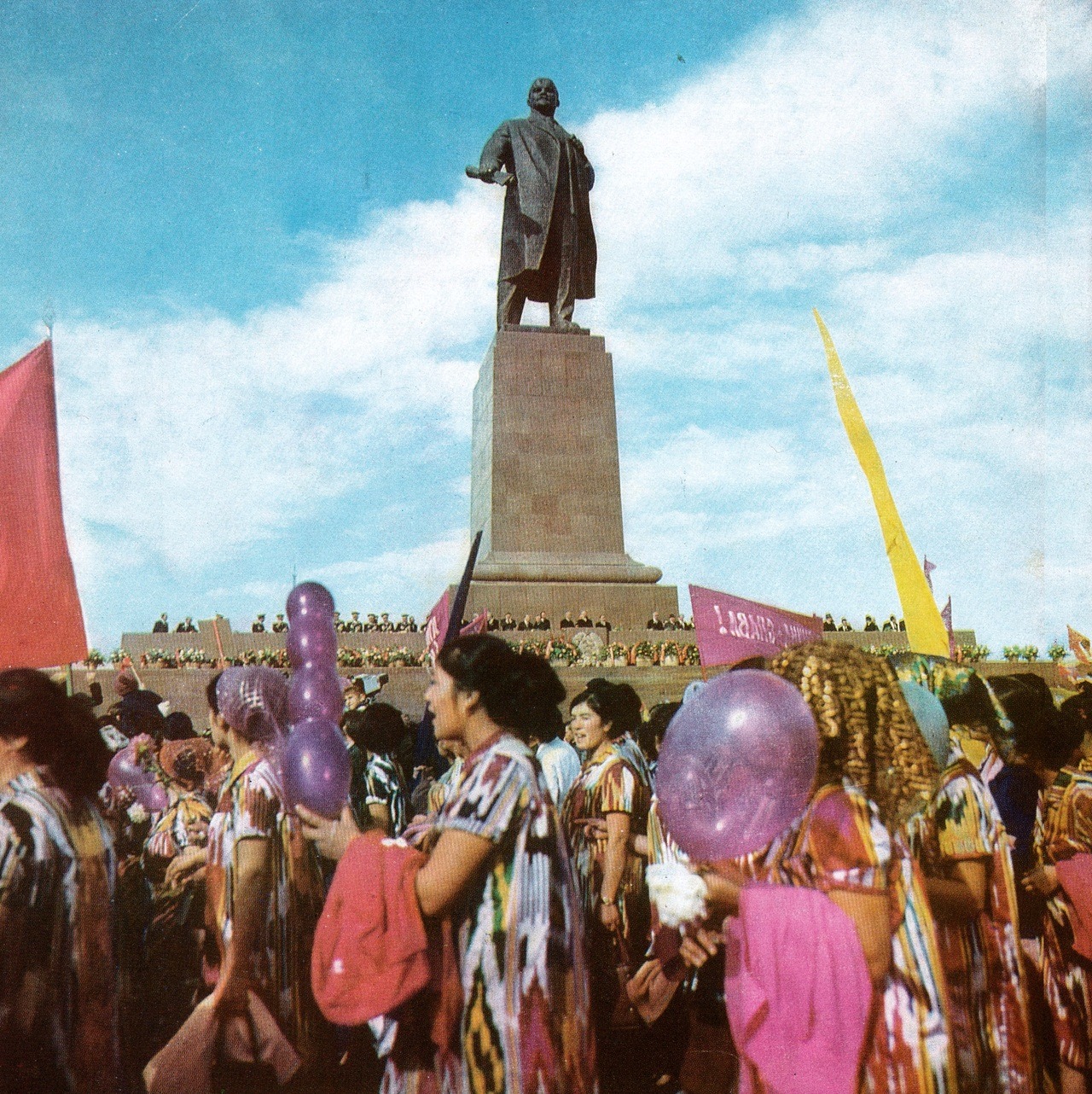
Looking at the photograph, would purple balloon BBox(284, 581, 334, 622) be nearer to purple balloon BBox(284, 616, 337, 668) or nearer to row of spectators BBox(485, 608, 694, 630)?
purple balloon BBox(284, 616, 337, 668)

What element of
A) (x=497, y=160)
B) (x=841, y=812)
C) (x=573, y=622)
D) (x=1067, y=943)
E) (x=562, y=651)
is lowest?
(x=1067, y=943)

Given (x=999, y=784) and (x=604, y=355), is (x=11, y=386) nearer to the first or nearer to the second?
(x=999, y=784)

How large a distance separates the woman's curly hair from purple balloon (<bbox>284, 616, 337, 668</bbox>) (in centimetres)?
165

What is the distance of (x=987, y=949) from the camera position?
256cm

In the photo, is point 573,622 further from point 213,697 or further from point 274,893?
point 274,893

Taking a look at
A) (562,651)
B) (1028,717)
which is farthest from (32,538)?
(562,651)

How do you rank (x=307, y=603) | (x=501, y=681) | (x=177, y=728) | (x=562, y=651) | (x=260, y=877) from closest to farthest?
(x=501, y=681) < (x=260, y=877) < (x=307, y=603) < (x=177, y=728) < (x=562, y=651)

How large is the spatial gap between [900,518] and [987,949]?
118cm

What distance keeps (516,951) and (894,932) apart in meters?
0.74

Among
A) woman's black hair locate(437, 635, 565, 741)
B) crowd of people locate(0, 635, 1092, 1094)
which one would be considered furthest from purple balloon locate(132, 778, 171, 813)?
woman's black hair locate(437, 635, 565, 741)

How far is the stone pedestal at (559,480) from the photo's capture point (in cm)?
1836

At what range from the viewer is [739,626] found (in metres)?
5.40

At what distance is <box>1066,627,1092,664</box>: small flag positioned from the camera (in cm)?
1076

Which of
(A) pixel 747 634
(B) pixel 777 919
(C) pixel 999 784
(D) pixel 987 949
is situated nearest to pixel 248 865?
(B) pixel 777 919
